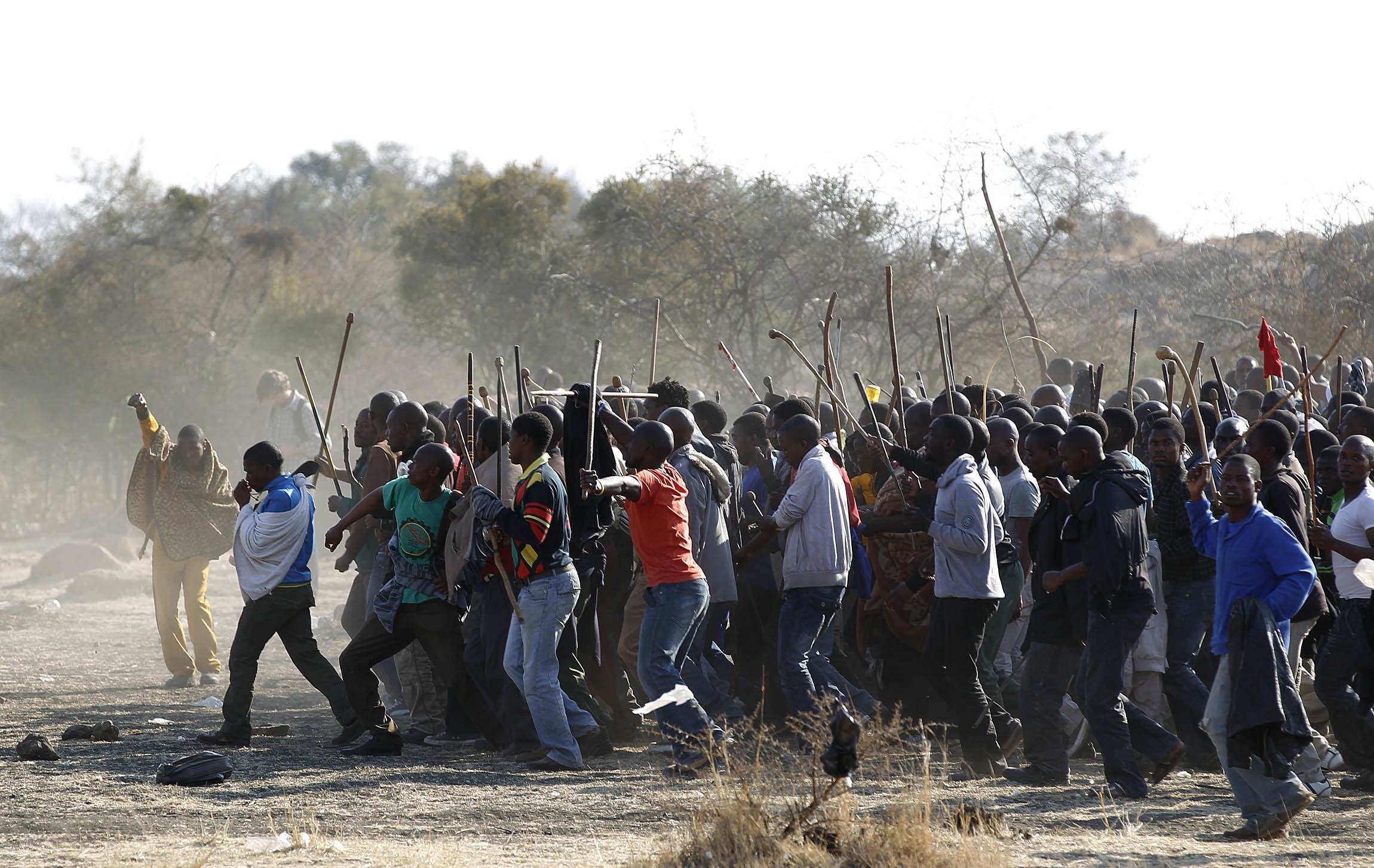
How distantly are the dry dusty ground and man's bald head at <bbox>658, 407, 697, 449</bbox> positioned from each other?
5.61 feet

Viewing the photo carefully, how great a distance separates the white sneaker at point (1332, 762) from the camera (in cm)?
712

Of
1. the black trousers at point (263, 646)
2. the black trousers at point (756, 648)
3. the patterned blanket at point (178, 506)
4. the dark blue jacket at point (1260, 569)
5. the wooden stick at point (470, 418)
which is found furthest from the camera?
the patterned blanket at point (178, 506)

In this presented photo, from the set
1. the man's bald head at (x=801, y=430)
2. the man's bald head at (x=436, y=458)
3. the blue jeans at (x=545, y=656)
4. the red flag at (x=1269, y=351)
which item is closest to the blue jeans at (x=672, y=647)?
the blue jeans at (x=545, y=656)

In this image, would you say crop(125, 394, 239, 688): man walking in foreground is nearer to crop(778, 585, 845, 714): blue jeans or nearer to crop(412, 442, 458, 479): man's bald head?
crop(412, 442, 458, 479): man's bald head

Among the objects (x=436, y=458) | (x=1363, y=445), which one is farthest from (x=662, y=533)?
(x=1363, y=445)

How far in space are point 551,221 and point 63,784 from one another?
57.7 feet

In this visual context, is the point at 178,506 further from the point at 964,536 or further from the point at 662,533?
the point at 964,536

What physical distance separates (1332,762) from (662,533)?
3.58 metres

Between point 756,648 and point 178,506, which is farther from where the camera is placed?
point 178,506

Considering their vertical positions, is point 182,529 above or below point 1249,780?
above

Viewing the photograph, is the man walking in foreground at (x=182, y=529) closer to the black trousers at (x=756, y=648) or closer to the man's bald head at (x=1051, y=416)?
the black trousers at (x=756, y=648)

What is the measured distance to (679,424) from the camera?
7508 mm

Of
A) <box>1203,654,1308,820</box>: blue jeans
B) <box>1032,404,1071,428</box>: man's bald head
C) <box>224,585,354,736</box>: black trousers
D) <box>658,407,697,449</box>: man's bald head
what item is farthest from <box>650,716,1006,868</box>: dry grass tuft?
<box>1032,404,1071,428</box>: man's bald head

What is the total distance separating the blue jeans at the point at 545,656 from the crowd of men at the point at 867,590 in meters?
0.01
